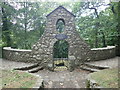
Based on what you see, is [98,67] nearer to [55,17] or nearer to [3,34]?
[55,17]

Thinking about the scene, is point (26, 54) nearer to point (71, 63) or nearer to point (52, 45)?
point (52, 45)

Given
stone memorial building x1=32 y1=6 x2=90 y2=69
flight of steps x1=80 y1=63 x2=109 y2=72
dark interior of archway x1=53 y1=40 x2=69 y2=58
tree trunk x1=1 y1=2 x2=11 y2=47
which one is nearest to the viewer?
flight of steps x1=80 y1=63 x2=109 y2=72

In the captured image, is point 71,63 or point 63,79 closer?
point 63,79

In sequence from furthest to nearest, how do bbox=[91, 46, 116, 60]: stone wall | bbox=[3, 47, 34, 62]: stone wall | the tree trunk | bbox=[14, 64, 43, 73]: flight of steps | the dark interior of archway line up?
the dark interior of archway, the tree trunk, bbox=[91, 46, 116, 60]: stone wall, bbox=[3, 47, 34, 62]: stone wall, bbox=[14, 64, 43, 73]: flight of steps

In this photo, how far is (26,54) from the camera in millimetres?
6910

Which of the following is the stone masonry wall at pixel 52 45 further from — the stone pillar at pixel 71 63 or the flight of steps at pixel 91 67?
the flight of steps at pixel 91 67

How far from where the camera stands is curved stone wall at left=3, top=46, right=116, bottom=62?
689 centimetres

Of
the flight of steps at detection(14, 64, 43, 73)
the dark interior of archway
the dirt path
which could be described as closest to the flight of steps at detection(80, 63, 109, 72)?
the dirt path

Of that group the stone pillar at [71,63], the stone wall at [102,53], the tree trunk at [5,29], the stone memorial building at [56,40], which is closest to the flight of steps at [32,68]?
the stone memorial building at [56,40]

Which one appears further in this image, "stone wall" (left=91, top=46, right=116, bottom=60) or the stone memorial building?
"stone wall" (left=91, top=46, right=116, bottom=60)

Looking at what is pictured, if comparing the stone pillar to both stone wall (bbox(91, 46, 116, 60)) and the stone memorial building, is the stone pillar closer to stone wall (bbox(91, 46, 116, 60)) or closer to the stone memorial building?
the stone memorial building

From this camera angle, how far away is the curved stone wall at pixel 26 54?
6895 millimetres

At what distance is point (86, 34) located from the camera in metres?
10.7

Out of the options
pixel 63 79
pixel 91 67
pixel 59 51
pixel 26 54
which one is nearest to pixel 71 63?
pixel 91 67
